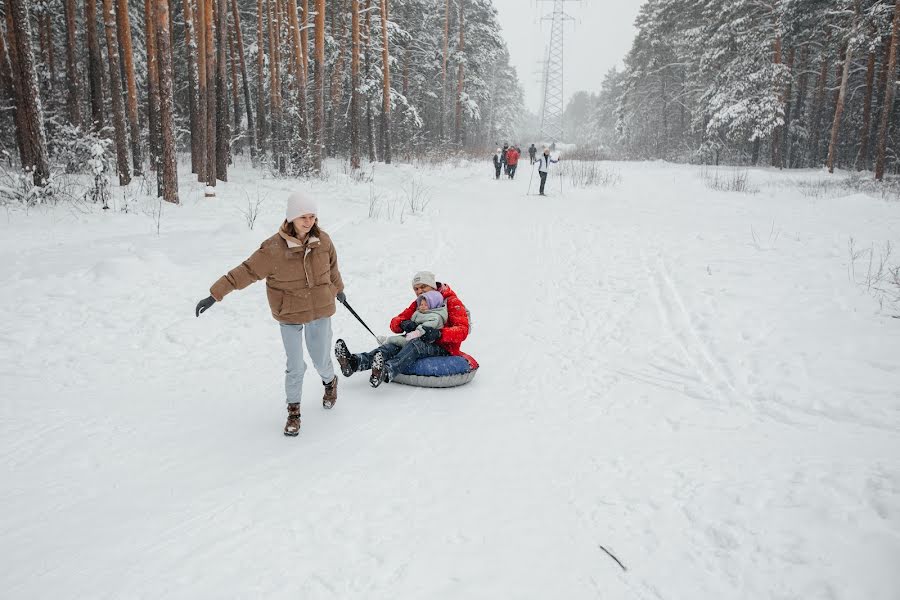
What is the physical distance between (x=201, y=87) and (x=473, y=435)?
45.2 ft

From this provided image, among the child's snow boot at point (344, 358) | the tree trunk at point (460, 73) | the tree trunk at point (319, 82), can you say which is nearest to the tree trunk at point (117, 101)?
the tree trunk at point (319, 82)

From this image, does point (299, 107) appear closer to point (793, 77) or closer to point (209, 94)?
point (209, 94)

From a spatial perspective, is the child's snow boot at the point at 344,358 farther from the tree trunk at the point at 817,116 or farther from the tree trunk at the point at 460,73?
the tree trunk at the point at 817,116

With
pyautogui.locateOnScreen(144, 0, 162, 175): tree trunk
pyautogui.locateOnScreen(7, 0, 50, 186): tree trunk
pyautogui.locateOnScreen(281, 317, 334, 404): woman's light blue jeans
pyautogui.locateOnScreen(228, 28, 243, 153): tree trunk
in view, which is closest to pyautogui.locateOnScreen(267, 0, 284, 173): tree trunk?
pyautogui.locateOnScreen(228, 28, 243, 153): tree trunk

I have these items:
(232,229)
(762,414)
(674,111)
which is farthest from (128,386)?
(674,111)

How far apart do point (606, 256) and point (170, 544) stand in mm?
8910

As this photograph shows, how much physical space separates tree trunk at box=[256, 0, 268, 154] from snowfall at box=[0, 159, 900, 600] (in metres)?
13.7

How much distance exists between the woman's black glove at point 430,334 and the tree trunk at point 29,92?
10.2 meters

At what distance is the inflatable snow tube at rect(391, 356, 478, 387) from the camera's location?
199 inches

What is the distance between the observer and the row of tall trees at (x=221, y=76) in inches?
455

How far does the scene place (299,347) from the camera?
411 cm

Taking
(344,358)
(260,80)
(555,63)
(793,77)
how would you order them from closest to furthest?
(344,358), (260,80), (793,77), (555,63)

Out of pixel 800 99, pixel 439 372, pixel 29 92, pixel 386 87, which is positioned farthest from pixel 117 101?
pixel 800 99

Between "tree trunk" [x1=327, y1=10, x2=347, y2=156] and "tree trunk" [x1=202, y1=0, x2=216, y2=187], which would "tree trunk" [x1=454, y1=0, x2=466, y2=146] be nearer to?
"tree trunk" [x1=327, y1=10, x2=347, y2=156]
